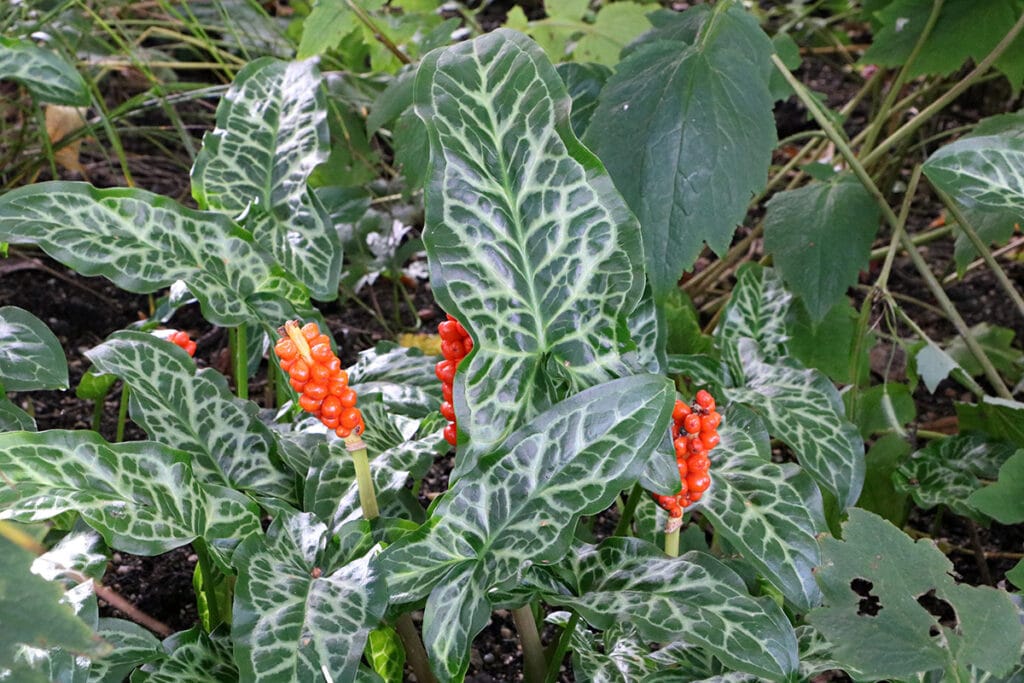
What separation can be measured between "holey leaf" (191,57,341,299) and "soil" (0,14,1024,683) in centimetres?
43

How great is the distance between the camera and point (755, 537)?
1.05m

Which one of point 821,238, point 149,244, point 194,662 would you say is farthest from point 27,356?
point 821,238

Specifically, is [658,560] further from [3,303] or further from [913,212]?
[913,212]

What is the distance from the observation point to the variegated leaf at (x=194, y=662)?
3.16 ft

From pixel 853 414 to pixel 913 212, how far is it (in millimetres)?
995

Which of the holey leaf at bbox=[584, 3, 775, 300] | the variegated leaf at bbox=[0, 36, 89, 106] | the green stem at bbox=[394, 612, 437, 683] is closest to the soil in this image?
the green stem at bbox=[394, 612, 437, 683]

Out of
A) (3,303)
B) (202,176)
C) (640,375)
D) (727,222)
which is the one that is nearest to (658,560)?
(640,375)

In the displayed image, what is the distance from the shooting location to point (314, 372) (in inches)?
35.9

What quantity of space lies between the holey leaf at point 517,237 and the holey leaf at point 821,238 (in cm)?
57

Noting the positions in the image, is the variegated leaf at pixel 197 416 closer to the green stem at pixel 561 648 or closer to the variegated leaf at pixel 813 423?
the green stem at pixel 561 648

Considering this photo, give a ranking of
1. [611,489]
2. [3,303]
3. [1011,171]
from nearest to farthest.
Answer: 1. [611,489]
2. [1011,171]
3. [3,303]

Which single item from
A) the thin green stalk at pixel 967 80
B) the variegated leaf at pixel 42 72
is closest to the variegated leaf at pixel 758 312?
the thin green stalk at pixel 967 80

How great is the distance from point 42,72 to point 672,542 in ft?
3.22

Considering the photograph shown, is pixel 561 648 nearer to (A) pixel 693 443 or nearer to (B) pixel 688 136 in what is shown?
(A) pixel 693 443
